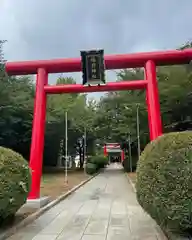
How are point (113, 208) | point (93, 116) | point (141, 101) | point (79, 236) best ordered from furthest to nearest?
point (93, 116)
point (141, 101)
point (113, 208)
point (79, 236)

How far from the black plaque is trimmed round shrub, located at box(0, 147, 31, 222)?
4.14 metres

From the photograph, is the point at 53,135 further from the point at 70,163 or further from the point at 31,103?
the point at 70,163

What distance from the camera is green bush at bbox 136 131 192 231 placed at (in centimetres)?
501

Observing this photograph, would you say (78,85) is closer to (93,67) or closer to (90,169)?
(93,67)

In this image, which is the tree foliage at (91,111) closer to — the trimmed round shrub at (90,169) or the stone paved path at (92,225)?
the trimmed round shrub at (90,169)

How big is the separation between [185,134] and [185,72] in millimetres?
15795

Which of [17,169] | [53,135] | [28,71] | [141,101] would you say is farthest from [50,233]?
[53,135]

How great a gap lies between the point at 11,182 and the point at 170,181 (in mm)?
3195

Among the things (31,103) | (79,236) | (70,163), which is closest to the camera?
(79,236)

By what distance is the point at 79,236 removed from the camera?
21.4ft

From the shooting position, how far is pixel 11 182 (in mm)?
6582

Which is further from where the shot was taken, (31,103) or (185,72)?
(31,103)

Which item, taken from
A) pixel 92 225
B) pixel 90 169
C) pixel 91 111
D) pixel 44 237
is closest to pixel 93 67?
pixel 92 225

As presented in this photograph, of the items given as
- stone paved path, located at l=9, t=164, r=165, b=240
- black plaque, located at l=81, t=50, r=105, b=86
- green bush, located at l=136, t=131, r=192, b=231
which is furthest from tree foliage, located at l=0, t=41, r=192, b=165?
green bush, located at l=136, t=131, r=192, b=231
